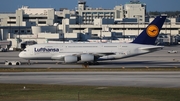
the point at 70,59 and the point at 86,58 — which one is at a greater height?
the point at 86,58

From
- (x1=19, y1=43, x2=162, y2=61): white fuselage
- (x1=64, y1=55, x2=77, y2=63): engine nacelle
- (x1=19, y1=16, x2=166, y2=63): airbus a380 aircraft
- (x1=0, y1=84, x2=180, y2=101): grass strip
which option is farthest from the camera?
(x1=19, y1=43, x2=162, y2=61): white fuselage

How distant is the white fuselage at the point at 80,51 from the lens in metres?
68.8

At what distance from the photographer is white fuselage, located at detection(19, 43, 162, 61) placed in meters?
68.8

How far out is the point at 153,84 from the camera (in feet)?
142

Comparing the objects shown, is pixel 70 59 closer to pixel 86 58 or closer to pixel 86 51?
pixel 86 58

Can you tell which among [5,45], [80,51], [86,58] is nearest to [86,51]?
[80,51]

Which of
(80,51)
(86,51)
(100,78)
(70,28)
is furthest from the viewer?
(70,28)

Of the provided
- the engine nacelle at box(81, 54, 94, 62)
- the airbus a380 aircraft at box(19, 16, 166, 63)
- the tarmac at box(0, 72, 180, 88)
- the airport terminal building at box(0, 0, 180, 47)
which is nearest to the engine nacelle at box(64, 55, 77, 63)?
the airbus a380 aircraft at box(19, 16, 166, 63)

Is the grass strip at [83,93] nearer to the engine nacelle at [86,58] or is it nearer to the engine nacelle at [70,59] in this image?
the engine nacelle at [70,59]

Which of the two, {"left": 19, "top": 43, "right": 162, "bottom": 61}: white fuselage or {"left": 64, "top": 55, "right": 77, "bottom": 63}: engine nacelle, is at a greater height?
{"left": 19, "top": 43, "right": 162, "bottom": 61}: white fuselage

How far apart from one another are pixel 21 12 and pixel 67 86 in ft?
468

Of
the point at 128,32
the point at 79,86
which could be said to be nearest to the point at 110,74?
the point at 79,86

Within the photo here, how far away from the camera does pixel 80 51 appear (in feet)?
227

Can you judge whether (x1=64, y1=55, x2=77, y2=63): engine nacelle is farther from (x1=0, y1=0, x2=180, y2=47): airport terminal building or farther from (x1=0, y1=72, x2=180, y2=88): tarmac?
(x1=0, y1=0, x2=180, y2=47): airport terminal building
